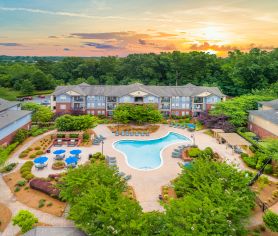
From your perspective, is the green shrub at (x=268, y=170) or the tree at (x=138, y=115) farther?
the tree at (x=138, y=115)

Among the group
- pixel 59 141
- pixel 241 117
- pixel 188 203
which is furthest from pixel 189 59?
pixel 188 203

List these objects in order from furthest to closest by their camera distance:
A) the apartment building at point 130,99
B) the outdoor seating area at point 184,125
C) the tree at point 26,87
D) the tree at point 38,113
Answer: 1. the tree at point 26,87
2. the apartment building at point 130,99
3. the outdoor seating area at point 184,125
4. the tree at point 38,113

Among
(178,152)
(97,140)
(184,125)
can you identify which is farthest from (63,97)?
(178,152)

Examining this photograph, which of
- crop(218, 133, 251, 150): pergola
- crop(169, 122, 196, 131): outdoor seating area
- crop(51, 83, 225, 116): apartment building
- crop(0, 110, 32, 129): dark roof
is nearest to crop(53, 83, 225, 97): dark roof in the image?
crop(51, 83, 225, 116): apartment building

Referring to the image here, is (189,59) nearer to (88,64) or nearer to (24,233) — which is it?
(88,64)

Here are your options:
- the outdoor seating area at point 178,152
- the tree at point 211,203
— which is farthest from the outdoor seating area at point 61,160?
the tree at point 211,203

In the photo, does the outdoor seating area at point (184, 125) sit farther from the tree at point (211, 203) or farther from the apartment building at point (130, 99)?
the tree at point (211, 203)
